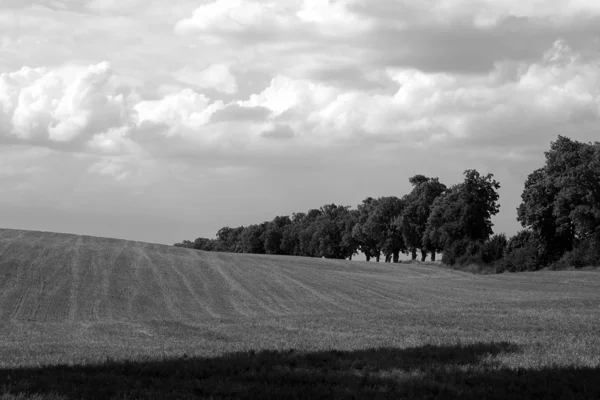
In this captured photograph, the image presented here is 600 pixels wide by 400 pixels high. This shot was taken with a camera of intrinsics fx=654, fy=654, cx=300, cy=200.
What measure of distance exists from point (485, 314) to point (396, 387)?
18.2m

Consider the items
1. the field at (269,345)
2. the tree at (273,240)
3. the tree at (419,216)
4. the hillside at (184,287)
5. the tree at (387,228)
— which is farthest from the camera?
the tree at (273,240)

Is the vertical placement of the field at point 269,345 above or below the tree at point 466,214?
below

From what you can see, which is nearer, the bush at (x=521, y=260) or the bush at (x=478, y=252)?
the bush at (x=521, y=260)

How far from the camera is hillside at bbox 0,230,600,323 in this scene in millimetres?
42625

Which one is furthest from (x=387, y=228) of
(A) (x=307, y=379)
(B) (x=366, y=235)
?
(A) (x=307, y=379)

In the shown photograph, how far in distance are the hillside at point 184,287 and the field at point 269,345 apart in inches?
11.1

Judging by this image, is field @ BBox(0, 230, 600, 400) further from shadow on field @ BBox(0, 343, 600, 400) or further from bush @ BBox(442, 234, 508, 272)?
bush @ BBox(442, 234, 508, 272)

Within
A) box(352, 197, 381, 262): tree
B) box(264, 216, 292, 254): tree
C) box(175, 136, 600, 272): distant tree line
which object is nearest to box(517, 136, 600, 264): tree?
box(175, 136, 600, 272): distant tree line

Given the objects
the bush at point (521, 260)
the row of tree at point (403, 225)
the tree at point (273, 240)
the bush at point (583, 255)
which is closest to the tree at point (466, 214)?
the row of tree at point (403, 225)

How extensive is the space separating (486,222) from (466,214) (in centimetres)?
487

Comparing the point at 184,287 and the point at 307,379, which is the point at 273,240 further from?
the point at 307,379

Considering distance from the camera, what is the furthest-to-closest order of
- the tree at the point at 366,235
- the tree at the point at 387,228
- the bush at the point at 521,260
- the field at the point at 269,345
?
the tree at the point at 366,235
the tree at the point at 387,228
the bush at the point at 521,260
the field at the point at 269,345

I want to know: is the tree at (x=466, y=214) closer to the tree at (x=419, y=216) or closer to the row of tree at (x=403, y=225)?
the row of tree at (x=403, y=225)

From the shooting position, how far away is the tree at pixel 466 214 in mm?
105188
